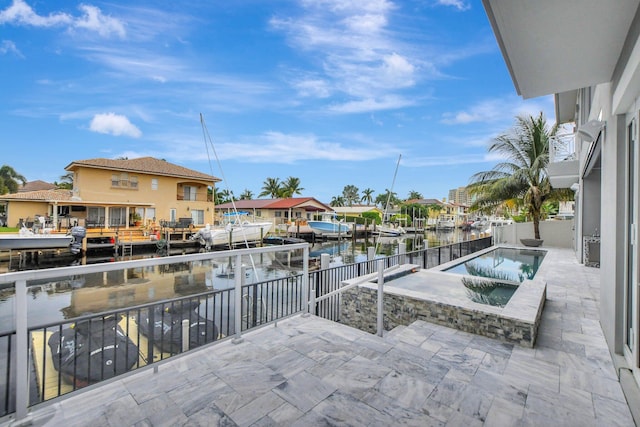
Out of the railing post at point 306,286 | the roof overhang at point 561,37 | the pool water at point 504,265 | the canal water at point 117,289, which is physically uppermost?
the roof overhang at point 561,37

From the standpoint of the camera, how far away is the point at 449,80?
16.6 metres

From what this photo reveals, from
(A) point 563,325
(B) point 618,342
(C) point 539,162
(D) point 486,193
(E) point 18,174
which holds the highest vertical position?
(E) point 18,174

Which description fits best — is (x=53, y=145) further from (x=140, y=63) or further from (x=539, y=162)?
(x=539, y=162)

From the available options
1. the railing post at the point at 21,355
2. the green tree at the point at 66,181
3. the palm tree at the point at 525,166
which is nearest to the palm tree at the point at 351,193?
the green tree at the point at 66,181

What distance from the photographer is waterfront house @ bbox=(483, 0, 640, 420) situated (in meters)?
2.21

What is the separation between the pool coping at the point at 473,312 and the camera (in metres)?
3.55

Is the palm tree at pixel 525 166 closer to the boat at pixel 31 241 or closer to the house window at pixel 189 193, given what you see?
the boat at pixel 31 241

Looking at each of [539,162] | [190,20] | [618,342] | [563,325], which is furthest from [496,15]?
[539,162]

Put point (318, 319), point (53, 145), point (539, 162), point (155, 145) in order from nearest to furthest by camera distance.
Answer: point (318, 319) → point (539, 162) → point (53, 145) → point (155, 145)

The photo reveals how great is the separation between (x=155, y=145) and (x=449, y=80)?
35812mm

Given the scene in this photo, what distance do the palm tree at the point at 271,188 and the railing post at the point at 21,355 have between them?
4912 cm

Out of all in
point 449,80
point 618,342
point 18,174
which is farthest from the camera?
point 18,174

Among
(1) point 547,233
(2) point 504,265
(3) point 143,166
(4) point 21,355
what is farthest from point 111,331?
(3) point 143,166

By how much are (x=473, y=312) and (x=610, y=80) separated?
2969 millimetres
